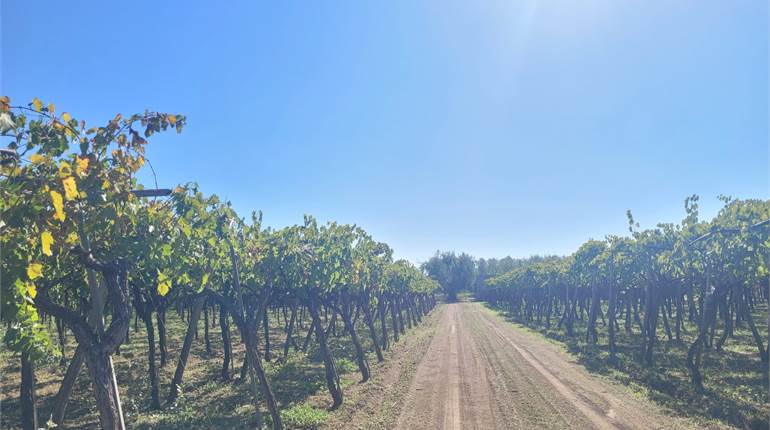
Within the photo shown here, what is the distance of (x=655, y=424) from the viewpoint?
31.4 ft

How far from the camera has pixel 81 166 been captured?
422 cm

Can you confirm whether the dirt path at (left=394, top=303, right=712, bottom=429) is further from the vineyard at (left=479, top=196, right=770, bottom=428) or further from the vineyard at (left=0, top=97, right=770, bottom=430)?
the vineyard at (left=479, top=196, right=770, bottom=428)

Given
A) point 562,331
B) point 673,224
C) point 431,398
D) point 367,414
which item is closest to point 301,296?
point 367,414

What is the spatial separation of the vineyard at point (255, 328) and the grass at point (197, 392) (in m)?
0.09

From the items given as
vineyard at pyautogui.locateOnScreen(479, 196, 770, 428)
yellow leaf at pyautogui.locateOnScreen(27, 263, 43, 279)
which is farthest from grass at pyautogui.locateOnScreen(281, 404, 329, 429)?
vineyard at pyautogui.locateOnScreen(479, 196, 770, 428)

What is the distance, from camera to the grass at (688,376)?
10.4m

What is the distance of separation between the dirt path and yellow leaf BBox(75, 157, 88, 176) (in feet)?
28.1

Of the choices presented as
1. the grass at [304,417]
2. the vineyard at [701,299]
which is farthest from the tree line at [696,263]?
the grass at [304,417]

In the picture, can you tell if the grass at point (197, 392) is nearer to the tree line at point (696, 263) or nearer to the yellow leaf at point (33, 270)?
the yellow leaf at point (33, 270)

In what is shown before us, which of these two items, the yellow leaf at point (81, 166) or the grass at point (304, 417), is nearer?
the yellow leaf at point (81, 166)

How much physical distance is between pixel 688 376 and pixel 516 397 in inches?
272

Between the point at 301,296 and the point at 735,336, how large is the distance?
24.2 metres

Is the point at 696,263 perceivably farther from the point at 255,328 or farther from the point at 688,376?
the point at 255,328

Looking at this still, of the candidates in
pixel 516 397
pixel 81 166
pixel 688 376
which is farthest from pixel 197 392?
pixel 688 376
